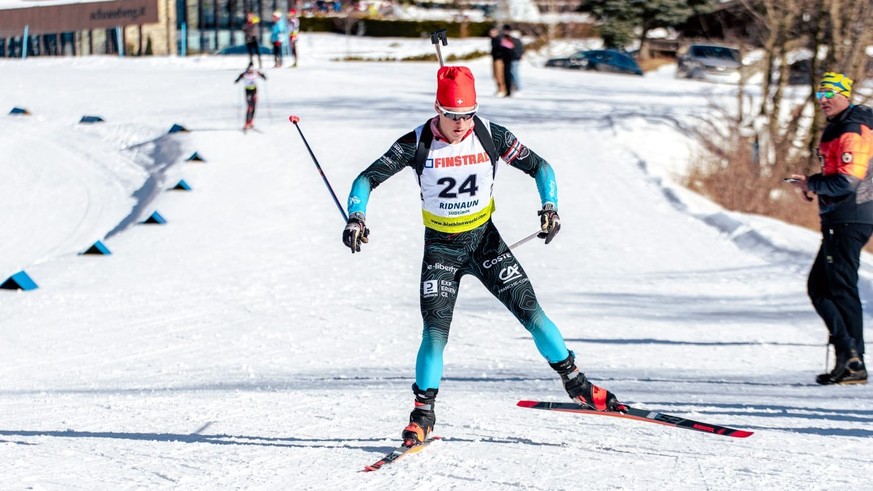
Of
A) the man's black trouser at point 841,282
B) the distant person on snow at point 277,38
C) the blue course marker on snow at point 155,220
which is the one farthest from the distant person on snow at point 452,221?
the distant person on snow at point 277,38

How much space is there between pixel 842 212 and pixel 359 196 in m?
3.38

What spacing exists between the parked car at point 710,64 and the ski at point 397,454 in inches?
1268

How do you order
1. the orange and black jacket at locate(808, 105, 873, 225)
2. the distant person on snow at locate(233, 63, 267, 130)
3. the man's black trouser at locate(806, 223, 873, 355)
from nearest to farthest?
the orange and black jacket at locate(808, 105, 873, 225) < the man's black trouser at locate(806, 223, 873, 355) < the distant person on snow at locate(233, 63, 267, 130)

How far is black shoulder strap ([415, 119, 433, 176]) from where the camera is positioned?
5367mm

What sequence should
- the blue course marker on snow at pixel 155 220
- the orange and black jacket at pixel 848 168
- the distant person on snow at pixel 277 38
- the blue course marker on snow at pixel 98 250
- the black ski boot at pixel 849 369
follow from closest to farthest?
the orange and black jacket at pixel 848 168 → the black ski boot at pixel 849 369 → the blue course marker on snow at pixel 98 250 → the blue course marker on snow at pixel 155 220 → the distant person on snow at pixel 277 38

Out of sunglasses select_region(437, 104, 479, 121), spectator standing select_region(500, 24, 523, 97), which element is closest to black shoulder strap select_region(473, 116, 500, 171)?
sunglasses select_region(437, 104, 479, 121)

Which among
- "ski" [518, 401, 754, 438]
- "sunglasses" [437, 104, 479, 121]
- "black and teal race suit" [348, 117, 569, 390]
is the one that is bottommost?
"ski" [518, 401, 754, 438]

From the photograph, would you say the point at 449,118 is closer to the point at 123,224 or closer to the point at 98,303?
the point at 98,303

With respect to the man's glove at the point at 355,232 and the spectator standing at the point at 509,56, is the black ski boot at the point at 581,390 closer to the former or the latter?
the man's glove at the point at 355,232

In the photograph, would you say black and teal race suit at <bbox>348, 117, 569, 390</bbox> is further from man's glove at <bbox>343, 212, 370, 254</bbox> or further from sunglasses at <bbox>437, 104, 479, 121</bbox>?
sunglasses at <bbox>437, 104, 479, 121</bbox>

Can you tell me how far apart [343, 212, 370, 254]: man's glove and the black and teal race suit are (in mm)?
63

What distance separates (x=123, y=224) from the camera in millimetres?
A: 16094

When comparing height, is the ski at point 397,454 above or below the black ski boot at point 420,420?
below

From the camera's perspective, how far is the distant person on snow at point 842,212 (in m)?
6.76
